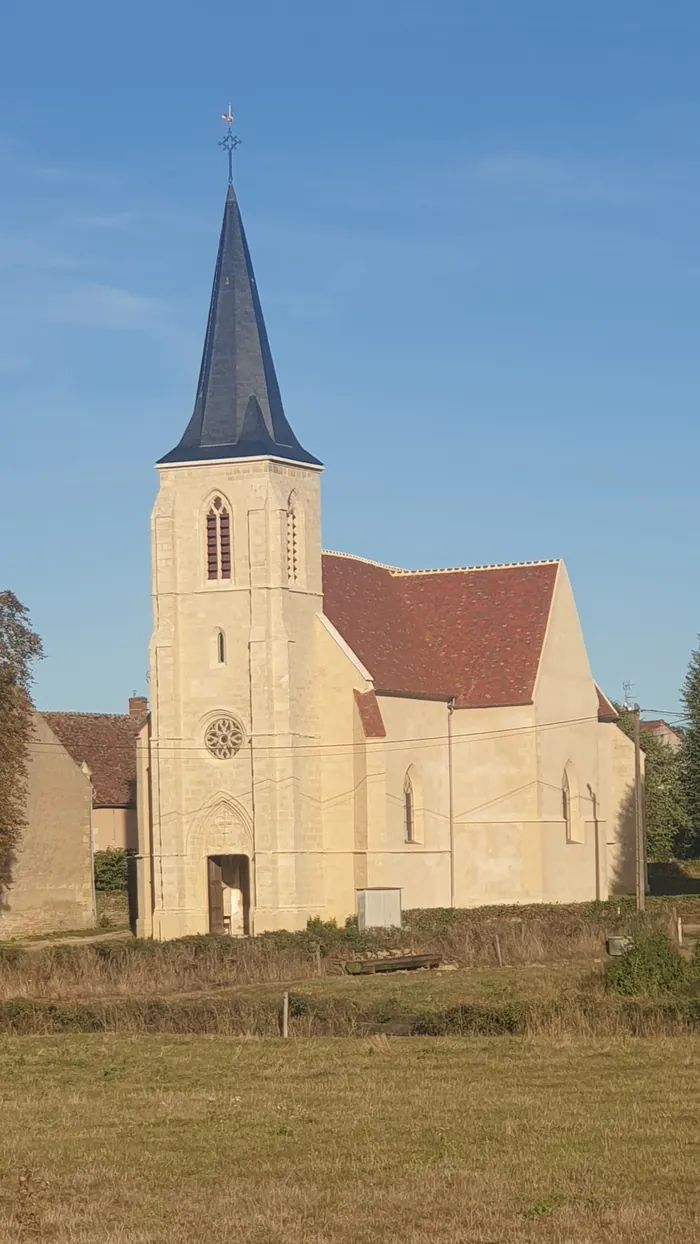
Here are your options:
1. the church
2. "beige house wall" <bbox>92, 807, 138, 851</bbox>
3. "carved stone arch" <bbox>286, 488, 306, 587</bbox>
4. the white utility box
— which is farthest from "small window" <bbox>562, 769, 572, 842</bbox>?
"beige house wall" <bbox>92, 807, 138, 851</bbox>

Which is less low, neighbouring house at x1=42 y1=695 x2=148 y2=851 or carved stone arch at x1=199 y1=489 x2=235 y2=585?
carved stone arch at x1=199 y1=489 x2=235 y2=585

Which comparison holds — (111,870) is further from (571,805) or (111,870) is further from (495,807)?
(571,805)

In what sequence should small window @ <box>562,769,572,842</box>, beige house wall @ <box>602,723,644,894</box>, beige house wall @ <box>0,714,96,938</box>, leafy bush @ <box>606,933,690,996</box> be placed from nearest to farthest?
leafy bush @ <box>606,933,690,996</box>
beige house wall @ <box>0,714,96,938</box>
small window @ <box>562,769,572,842</box>
beige house wall @ <box>602,723,644,894</box>

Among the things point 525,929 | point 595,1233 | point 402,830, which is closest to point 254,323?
point 402,830

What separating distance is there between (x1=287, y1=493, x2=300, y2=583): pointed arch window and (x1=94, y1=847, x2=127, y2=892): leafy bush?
12778mm

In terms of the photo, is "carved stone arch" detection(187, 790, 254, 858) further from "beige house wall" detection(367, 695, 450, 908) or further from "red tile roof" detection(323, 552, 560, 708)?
"red tile roof" detection(323, 552, 560, 708)

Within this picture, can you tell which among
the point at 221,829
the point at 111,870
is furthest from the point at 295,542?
the point at 111,870

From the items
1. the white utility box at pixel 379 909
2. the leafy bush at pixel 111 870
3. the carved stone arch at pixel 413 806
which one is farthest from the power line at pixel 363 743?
the white utility box at pixel 379 909

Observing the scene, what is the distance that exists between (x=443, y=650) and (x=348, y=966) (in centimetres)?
2283

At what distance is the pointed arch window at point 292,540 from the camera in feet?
185

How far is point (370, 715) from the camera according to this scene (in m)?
55.7

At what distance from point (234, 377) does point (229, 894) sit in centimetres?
1504

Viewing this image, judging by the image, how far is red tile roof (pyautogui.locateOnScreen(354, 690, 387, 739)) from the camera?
5553 cm

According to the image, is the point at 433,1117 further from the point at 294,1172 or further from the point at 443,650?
the point at 443,650
